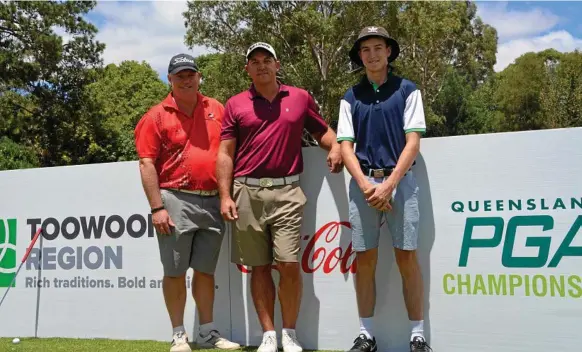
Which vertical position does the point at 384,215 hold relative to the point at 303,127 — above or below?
below

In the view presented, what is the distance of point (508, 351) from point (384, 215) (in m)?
1.13

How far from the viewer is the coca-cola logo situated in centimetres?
452

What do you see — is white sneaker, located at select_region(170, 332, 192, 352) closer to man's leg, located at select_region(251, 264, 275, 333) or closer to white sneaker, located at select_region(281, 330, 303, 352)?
man's leg, located at select_region(251, 264, 275, 333)

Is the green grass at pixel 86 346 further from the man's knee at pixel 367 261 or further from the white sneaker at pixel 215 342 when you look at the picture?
the man's knee at pixel 367 261

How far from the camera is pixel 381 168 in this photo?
3932 millimetres

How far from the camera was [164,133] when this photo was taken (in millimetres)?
4469

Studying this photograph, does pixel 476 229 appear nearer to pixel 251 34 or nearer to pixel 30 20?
pixel 30 20

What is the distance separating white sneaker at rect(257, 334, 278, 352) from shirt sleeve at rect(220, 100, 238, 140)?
1351 millimetres

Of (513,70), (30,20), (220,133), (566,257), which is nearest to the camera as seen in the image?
(566,257)

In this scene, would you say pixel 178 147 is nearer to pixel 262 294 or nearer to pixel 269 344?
pixel 262 294

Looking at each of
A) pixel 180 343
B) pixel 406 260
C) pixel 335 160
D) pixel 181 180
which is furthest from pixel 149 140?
pixel 406 260

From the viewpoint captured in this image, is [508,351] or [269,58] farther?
[269,58]

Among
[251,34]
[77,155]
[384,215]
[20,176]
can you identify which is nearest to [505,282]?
[384,215]

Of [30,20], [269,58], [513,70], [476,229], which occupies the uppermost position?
[513,70]
